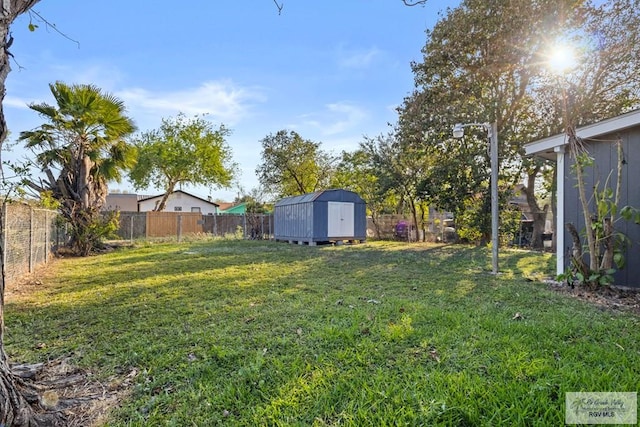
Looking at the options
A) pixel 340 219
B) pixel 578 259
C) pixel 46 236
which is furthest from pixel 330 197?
pixel 578 259

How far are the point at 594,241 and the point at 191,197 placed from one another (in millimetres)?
28074

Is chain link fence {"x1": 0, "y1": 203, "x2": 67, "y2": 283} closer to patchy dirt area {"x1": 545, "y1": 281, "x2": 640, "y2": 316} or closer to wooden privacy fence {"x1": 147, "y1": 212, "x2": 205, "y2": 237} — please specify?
patchy dirt area {"x1": 545, "y1": 281, "x2": 640, "y2": 316}

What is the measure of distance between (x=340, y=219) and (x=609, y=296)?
932 centimetres

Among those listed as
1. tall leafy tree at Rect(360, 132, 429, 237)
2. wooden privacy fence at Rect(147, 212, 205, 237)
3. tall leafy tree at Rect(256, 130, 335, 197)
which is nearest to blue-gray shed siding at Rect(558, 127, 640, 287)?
tall leafy tree at Rect(360, 132, 429, 237)

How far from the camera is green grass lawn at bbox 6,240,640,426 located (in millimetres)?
1806

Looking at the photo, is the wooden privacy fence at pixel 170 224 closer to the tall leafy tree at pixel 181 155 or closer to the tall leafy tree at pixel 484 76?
the tall leafy tree at pixel 181 155

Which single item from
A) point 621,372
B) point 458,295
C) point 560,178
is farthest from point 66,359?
point 560,178

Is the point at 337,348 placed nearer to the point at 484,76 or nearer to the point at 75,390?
the point at 75,390

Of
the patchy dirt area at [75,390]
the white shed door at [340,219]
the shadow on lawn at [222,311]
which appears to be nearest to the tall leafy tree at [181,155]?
Result: the white shed door at [340,219]

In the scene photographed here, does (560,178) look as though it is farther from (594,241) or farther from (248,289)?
(248,289)

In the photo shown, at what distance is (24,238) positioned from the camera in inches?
234

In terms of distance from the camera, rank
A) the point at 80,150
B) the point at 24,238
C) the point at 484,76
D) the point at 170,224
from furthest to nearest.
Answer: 1. the point at 170,224
2. the point at 484,76
3. the point at 80,150
4. the point at 24,238

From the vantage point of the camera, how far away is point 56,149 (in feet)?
29.8

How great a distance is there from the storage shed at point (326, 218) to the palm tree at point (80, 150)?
20.7 feet
